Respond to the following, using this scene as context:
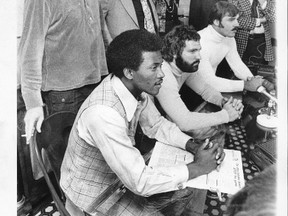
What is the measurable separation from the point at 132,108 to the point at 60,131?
28cm

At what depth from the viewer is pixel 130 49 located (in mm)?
1128

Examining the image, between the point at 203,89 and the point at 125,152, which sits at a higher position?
the point at 125,152

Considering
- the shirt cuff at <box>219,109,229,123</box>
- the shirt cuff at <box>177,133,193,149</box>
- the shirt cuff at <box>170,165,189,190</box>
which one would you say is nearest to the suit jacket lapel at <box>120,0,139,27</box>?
the shirt cuff at <box>219,109,229,123</box>

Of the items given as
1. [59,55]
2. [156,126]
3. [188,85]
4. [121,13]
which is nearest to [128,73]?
[156,126]

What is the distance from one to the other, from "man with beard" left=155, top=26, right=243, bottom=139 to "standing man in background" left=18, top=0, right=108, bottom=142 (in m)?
0.33

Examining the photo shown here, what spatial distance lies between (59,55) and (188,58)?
640 millimetres

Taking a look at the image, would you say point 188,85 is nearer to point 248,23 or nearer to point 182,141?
point 248,23

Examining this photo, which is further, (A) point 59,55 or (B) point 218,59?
Result: (B) point 218,59

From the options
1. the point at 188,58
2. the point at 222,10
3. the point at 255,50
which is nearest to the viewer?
the point at 188,58

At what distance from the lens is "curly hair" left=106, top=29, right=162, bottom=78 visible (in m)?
1.13

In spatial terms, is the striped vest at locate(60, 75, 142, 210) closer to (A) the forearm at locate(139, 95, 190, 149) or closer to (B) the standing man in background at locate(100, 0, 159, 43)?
(A) the forearm at locate(139, 95, 190, 149)

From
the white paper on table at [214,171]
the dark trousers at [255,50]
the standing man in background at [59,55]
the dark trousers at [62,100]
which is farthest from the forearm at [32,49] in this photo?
the dark trousers at [255,50]

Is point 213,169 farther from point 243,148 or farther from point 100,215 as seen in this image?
point 243,148

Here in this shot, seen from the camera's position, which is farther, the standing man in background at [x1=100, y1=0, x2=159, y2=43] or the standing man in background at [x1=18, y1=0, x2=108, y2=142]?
the standing man in background at [x1=100, y1=0, x2=159, y2=43]
